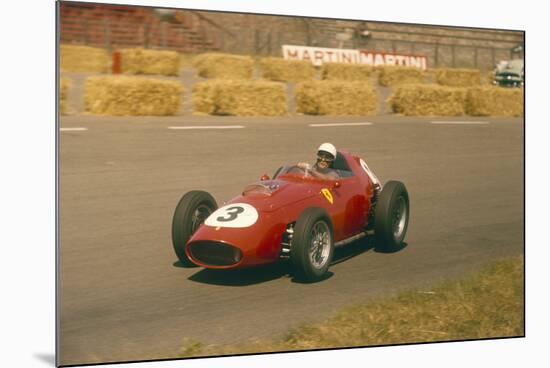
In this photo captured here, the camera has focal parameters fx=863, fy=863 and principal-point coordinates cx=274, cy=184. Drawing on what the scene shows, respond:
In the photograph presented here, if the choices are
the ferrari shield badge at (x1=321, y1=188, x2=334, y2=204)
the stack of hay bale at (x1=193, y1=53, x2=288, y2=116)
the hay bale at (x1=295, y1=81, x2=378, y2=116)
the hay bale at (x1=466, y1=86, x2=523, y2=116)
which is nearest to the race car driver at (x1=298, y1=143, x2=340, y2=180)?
the ferrari shield badge at (x1=321, y1=188, x2=334, y2=204)

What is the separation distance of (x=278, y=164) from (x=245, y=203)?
64.9 inches

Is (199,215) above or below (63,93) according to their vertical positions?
below

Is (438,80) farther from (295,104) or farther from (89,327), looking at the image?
(89,327)

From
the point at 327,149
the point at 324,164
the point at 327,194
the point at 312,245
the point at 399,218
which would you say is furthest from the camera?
the point at 399,218

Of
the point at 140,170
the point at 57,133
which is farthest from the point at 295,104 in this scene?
the point at 57,133

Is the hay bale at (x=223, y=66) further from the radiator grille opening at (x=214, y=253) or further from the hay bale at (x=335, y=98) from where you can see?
the radiator grille opening at (x=214, y=253)

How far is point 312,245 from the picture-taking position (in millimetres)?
8477

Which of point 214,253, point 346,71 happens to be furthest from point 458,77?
point 214,253

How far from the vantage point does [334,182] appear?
9047 millimetres

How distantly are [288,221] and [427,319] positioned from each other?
7.43 feet

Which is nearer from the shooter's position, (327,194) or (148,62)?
(327,194)

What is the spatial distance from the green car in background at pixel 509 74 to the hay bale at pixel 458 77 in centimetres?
37

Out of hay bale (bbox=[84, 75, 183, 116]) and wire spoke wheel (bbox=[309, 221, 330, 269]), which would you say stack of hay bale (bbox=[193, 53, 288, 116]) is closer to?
hay bale (bbox=[84, 75, 183, 116])

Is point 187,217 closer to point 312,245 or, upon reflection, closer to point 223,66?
point 312,245
